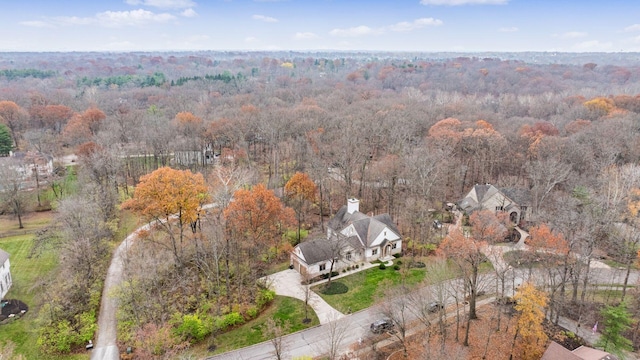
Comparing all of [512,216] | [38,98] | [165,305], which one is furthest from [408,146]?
[38,98]

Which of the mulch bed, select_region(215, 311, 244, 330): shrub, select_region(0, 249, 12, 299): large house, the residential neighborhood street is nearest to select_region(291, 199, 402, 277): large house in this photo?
the residential neighborhood street

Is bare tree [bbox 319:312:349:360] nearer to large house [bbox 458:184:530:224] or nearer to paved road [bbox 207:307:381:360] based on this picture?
paved road [bbox 207:307:381:360]

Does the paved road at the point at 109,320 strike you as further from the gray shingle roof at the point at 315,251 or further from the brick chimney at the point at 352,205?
the brick chimney at the point at 352,205

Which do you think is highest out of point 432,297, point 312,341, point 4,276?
point 432,297

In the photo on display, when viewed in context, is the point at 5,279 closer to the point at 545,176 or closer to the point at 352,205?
the point at 352,205

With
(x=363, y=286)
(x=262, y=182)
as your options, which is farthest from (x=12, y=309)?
(x=262, y=182)

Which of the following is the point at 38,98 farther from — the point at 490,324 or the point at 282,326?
the point at 490,324

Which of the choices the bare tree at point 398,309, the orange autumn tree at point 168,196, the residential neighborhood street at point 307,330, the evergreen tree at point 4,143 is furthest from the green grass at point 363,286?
the evergreen tree at point 4,143
